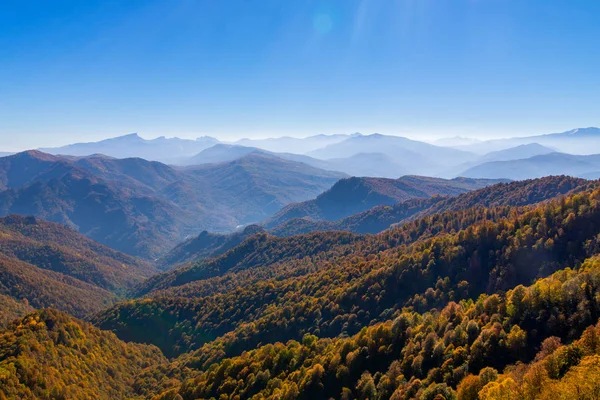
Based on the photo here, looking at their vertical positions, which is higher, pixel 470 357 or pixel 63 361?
pixel 470 357

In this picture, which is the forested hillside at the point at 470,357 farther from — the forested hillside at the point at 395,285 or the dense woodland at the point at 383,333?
the forested hillside at the point at 395,285

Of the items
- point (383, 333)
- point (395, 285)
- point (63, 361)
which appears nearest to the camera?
point (383, 333)

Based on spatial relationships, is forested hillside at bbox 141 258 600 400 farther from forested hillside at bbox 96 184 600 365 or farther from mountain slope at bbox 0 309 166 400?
mountain slope at bbox 0 309 166 400

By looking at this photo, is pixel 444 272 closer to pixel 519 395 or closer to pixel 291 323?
pixel 291 323

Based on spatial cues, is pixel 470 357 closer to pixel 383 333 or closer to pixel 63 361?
pixel 383 333

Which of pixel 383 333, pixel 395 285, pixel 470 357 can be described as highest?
pixel 470 357

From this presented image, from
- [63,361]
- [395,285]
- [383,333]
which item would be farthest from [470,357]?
→ [63,361]

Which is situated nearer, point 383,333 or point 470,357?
point 470,357

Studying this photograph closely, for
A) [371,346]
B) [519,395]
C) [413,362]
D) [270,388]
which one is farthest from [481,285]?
[519,395]

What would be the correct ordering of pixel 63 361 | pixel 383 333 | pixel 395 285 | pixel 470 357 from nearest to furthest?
pixel 470 357
pixel 383 333
pixel 63 361
pixel 395 285
